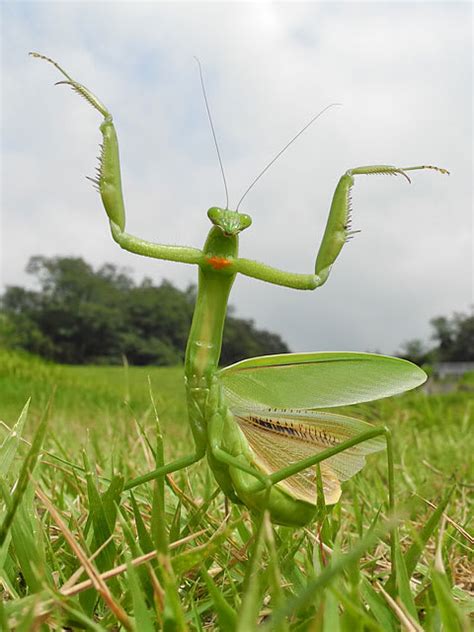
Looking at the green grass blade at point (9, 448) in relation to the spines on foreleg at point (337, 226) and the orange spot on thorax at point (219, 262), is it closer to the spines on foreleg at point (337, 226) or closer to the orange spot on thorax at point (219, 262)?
the orange spot on thorax at point (219, 262)

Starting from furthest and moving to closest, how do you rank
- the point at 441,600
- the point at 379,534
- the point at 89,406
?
the point at 89,406 < the point at 441,600 < the point at 379,534

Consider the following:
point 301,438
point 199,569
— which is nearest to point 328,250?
point 301,438

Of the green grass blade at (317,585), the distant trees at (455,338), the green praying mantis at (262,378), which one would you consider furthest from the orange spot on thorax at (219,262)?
the distant trees at (455,338)

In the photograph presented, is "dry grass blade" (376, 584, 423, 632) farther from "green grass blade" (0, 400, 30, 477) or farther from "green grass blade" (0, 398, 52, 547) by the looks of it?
"green grass blade" (0, 400, 30, 477)

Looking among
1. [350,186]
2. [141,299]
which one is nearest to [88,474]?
[350,186]

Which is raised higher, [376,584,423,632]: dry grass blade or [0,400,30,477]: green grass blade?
→ [0,400,30,477]: green grass blade

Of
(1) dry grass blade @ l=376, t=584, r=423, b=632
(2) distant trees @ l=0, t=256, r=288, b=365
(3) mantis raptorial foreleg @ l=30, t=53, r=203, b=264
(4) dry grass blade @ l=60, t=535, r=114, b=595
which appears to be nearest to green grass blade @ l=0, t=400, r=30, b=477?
(4) dry grass blade @ l=60, t=535, r=114, b=595

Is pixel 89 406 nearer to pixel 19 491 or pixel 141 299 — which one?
pixel 19 491

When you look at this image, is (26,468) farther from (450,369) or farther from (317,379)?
(450,369)
